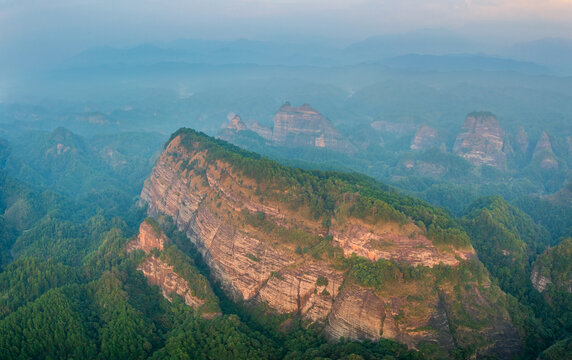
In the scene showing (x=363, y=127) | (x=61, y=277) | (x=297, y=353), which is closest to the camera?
(x=297, y=353)

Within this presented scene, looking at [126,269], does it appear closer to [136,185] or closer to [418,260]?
[418,260]

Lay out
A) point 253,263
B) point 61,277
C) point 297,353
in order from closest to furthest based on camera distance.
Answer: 1. point 297,353
2. point 253,263
3. point 61,277

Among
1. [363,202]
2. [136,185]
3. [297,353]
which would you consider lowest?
[136,185]

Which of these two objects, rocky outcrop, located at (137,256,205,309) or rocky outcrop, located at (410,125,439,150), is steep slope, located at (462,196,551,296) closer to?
rocky outcrop, located at (137,256,205,309)

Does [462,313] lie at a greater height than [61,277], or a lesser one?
greater

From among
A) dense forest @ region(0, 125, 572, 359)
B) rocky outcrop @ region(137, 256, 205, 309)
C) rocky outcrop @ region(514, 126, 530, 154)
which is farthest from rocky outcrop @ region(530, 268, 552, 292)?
rocky outcrop @ region(514, 126, 530, 154)

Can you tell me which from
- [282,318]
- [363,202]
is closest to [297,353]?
[282,318]

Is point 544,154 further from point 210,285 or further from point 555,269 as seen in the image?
point 210,285

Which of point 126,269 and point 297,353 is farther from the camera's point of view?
point 126,269

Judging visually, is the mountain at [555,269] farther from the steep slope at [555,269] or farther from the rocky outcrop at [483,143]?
the rocky outcrop at [483,143]
